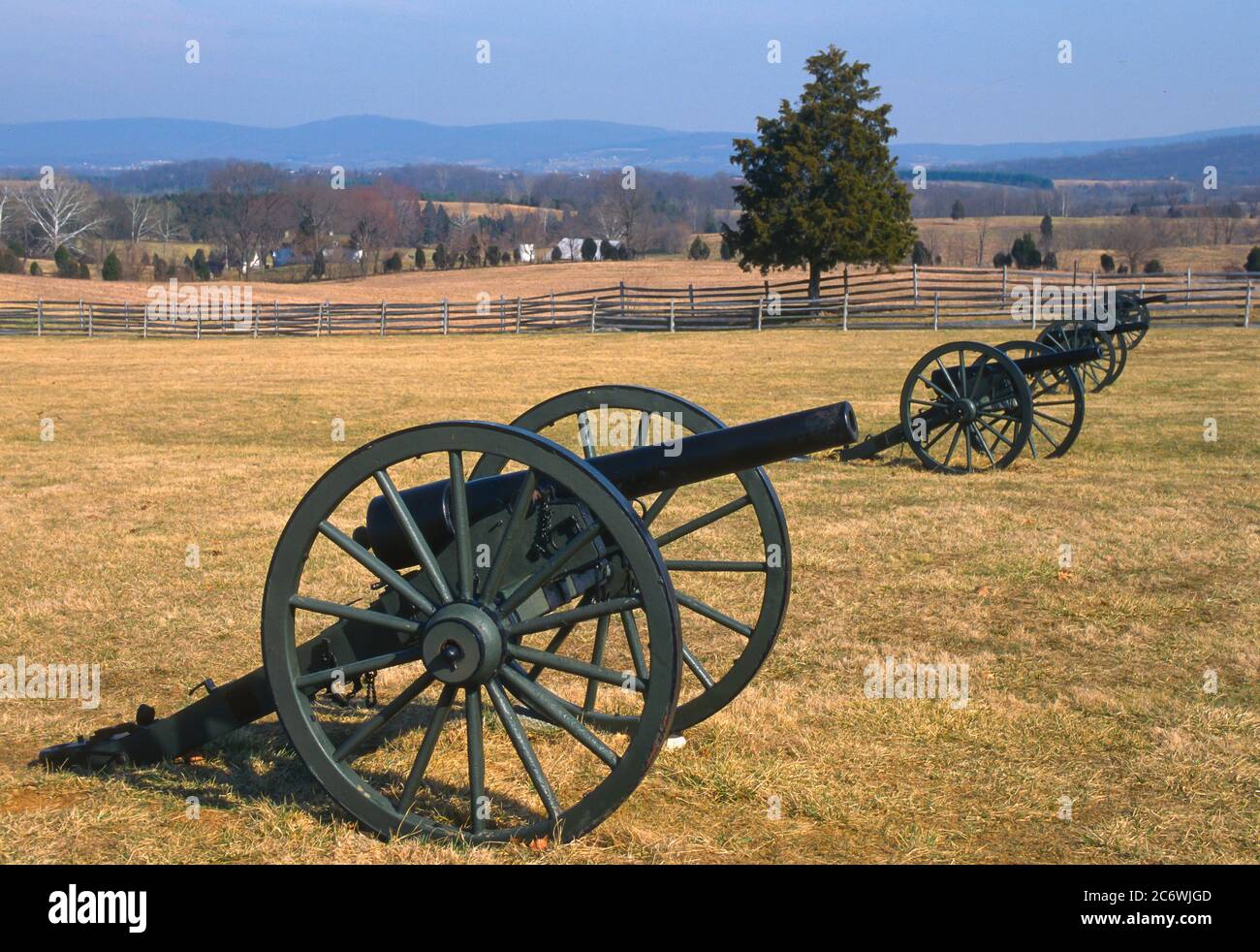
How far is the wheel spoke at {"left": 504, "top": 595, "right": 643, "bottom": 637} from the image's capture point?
3.85 metres

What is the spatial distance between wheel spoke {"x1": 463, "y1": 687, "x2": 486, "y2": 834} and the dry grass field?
0.13 m

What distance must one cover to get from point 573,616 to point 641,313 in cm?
3800

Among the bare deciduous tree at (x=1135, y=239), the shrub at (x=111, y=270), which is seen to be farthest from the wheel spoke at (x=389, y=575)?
the shrub at (x=111, y=270)

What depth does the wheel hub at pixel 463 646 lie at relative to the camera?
12.8ft

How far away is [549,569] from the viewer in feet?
12.8

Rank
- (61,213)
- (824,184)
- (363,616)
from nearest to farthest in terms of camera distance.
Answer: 1. (363,616)
2. (824,184)
3. (61,213)

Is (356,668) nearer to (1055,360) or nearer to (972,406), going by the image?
(972,406)

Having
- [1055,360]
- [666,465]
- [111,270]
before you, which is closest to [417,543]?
[666,465]

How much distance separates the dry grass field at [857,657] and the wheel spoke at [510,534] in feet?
2.64

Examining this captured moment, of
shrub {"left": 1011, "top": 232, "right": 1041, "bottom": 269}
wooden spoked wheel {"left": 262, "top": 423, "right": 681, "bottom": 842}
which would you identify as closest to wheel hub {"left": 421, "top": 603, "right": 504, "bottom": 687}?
wooden spoked wheel {"left": 262, "top": 423, "right": 681, "bottom": 842}

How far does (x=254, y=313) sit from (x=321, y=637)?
3986cm

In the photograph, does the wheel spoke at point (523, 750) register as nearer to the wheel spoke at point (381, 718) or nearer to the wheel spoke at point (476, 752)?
the wheel spoke at point (476, 752)

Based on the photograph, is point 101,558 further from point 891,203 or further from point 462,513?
point 891,203

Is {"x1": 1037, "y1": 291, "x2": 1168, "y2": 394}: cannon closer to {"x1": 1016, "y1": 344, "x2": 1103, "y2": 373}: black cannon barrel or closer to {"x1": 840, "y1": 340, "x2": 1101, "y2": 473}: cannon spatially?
{"x1": 1016, "y1": 344, "x2": 1103, "y2": 373}: black cannon barrel
